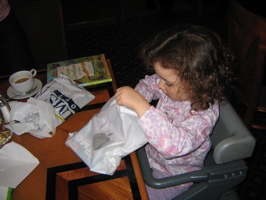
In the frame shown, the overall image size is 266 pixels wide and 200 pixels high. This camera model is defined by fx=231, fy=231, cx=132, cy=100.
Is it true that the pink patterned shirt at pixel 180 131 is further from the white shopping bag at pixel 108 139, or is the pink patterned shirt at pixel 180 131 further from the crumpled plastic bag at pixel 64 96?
the crumpled plastic bag at pixel 64 96

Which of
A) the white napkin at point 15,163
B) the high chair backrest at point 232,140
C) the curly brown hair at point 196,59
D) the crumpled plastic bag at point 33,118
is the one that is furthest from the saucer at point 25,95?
the high chair backrest at point 232,140

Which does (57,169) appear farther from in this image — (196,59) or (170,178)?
(196,59)

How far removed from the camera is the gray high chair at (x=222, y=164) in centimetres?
71

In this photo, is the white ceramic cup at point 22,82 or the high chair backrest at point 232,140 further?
the white ceramic cup at point 22,82

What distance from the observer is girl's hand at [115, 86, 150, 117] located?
0.77 meters

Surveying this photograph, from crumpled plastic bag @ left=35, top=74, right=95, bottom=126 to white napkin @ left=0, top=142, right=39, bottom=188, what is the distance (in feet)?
0.54

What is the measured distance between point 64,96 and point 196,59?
21.1 inches

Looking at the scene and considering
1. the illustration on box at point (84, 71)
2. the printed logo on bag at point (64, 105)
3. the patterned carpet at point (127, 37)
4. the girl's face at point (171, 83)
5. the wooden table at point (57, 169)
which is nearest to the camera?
the wooden table at point (57, 169)

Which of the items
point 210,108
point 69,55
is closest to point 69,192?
point 210,108

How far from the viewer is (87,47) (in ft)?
9.05

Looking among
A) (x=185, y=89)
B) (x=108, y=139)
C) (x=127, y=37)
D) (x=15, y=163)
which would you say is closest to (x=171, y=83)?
(x=185, y=89)

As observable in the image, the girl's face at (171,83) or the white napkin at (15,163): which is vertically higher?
the girl's face at (171,83)

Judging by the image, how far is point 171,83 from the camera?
806 millimetres

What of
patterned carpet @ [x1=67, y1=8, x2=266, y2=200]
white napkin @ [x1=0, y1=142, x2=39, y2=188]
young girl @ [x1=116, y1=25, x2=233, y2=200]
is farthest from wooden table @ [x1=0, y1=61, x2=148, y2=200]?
patterned carpet @ [x1=67, y1=8, x2=266, y2=200]
